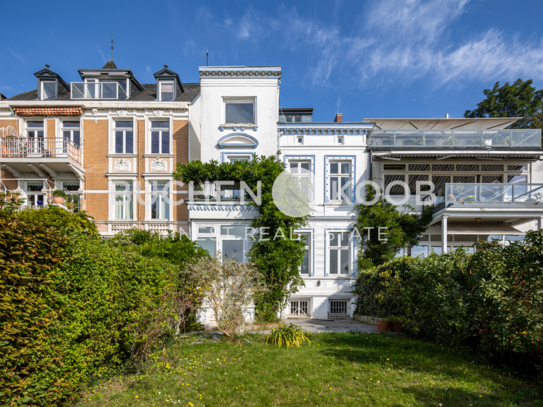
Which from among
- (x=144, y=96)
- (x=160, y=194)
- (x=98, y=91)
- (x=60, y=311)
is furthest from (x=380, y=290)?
(x=98, y=91)

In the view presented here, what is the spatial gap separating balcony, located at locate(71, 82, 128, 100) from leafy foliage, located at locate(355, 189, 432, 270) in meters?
14.8

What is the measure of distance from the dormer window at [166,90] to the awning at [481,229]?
54.8 ft

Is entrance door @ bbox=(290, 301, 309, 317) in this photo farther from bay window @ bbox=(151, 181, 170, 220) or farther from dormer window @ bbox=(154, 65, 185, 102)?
dormer window @ bbox=(154, 65, 185, 102)

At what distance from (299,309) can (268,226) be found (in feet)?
16.0

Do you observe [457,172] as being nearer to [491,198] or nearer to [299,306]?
[491,198]

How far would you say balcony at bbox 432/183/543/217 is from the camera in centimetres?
1369

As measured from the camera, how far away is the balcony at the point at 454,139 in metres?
14.9

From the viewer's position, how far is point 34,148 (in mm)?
14500

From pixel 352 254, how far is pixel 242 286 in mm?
8049

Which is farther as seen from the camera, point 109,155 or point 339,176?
point 109,155

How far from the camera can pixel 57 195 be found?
45.4 ft

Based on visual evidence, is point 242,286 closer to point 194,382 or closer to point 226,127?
point 194,382

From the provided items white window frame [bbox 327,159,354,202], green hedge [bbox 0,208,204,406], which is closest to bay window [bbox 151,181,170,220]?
white window frame [bbox 327,159,354,202]

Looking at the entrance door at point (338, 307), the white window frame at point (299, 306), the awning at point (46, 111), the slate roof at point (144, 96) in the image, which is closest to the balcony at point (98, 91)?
the slate roof at point (144, 96)
